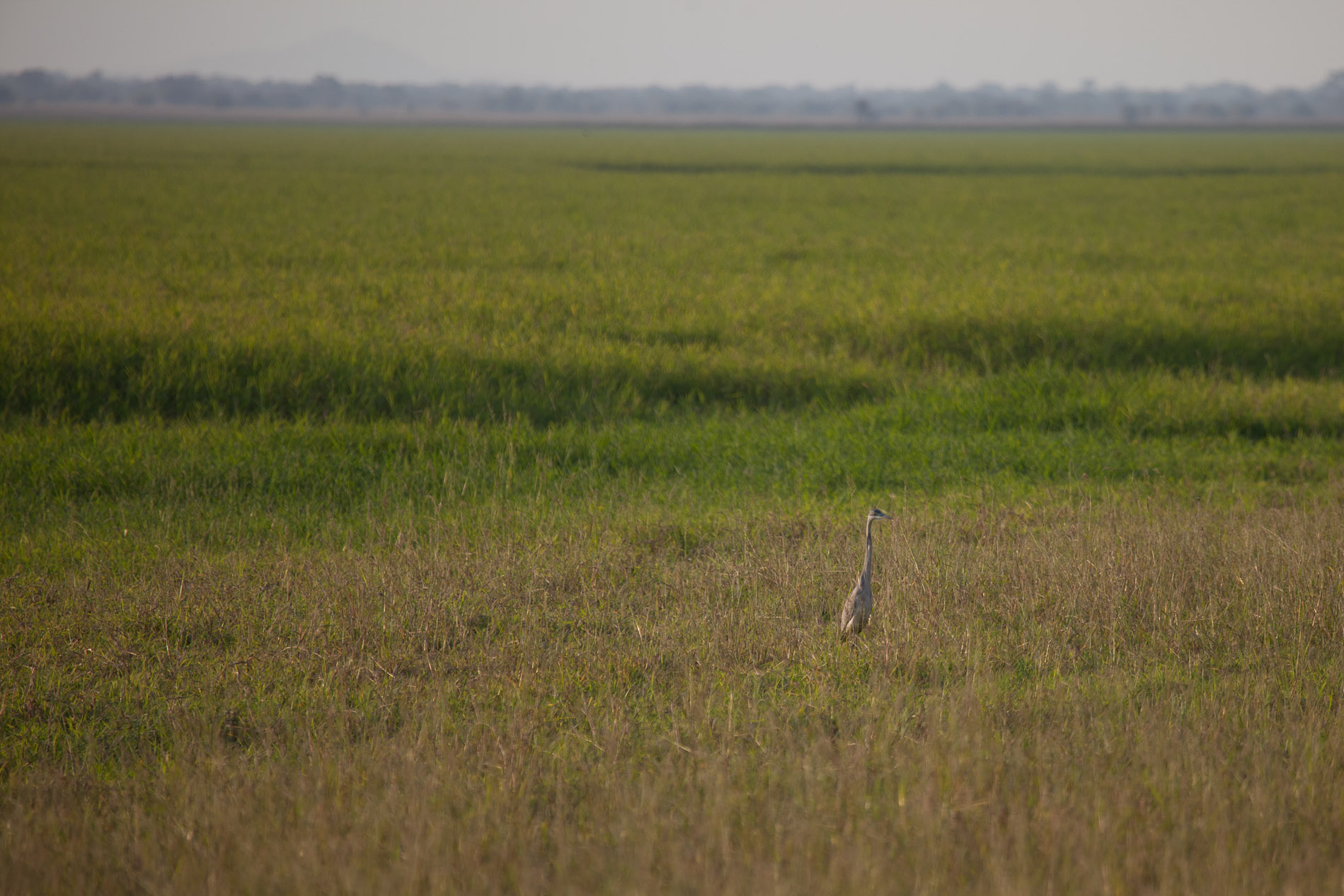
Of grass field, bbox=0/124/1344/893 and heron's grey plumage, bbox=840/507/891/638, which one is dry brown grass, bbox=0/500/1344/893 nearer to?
grass field, bbox=0/124/1344/893

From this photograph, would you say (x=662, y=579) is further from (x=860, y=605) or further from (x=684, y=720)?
(x=684, y=720)

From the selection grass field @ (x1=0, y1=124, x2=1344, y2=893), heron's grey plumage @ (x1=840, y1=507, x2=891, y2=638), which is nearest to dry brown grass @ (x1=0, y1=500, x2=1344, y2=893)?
grass field @ (x1=0, y1=124, x2=1344, y2=893)

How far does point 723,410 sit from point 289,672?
6.18 m

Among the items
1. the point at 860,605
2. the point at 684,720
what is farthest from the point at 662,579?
the point at 684,720

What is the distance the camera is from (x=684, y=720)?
12.3 ft

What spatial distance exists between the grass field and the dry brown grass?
0.02 m

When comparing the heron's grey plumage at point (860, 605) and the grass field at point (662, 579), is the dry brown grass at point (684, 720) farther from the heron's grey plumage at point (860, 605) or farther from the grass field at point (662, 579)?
the heron's grey plumage at point (860, 605)

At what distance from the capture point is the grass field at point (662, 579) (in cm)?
300

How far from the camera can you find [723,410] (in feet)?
31.8

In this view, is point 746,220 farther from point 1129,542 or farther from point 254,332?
point 1129,542

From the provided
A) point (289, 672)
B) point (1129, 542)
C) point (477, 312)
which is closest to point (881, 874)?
point (289, 672)

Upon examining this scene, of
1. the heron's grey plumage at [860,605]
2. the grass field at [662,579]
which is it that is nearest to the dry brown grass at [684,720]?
the grass field at [662,579]

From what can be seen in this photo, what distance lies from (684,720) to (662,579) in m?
1.66

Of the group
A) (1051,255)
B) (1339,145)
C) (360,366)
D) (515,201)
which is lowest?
(360,366)
